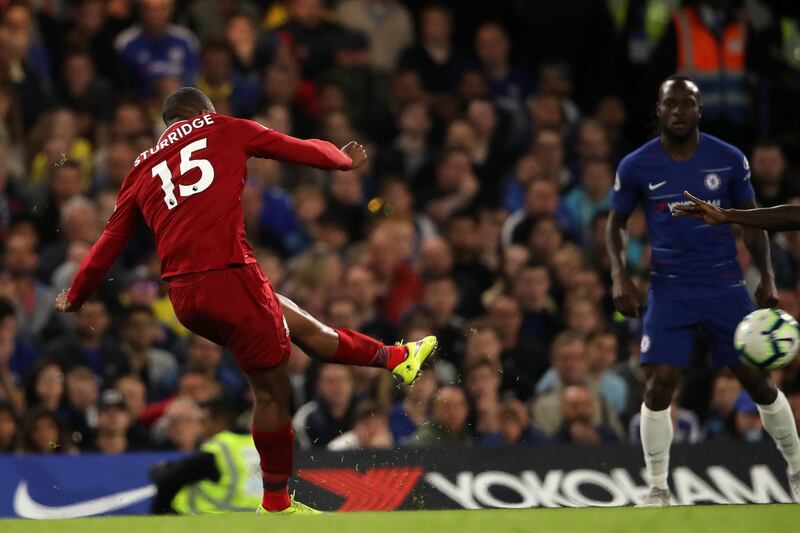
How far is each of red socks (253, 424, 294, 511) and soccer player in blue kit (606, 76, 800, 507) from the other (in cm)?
192

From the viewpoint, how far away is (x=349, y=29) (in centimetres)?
1535

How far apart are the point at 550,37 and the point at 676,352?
24.1ft

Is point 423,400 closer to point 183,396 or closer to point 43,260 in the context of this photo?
point 183,396

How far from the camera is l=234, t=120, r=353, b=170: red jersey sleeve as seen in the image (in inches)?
327

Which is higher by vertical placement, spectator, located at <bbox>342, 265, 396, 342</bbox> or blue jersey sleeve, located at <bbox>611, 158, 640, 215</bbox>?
blue jersey sleeve, located at <bbox>611, 158, 640, 215</bbox>

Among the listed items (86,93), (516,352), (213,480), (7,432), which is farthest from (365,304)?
(86,93)

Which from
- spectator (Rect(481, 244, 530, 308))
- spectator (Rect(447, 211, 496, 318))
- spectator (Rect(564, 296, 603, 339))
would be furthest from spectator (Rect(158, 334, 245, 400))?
spectator (Rect(564, 296, 603, 339))

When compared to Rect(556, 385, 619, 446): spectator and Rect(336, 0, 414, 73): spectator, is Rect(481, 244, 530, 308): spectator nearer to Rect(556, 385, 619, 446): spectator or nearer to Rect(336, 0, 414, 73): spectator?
Rect(556, 385, 619, 446): spectator

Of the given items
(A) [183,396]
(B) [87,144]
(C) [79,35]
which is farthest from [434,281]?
(C) [79,35]

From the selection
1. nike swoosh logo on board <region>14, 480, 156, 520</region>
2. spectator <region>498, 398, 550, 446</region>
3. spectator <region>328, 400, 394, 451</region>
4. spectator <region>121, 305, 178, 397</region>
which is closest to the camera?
nike swoosh logo on board <region>14, 480, 156, 520</region>

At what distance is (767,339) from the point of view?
8.31 meters

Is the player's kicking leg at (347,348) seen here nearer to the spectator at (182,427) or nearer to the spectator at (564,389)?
the spectator at (182,427)

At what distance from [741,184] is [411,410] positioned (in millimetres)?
3197

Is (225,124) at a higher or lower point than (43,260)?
higher
